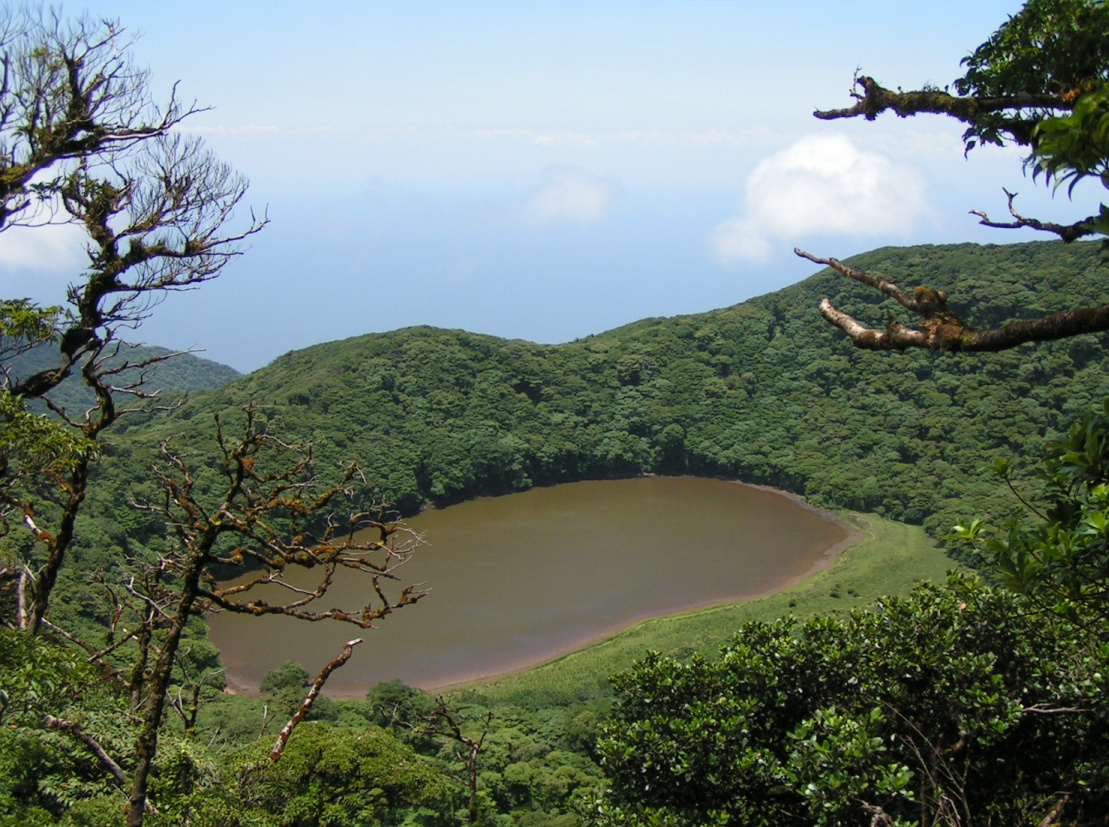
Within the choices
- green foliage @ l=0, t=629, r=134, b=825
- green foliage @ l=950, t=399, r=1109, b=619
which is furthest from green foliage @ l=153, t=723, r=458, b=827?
green foliage @ l=950, t=399, r=1109, b=619

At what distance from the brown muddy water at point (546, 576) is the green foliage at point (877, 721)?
1237 centimetres

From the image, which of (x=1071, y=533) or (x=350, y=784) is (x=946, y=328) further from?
(x=350, y=784)

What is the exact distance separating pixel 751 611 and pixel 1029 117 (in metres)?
21.5

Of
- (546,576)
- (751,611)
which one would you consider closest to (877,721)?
(751,611)

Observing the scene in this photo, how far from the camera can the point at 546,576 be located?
27.7m

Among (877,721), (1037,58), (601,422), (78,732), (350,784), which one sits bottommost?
(350,784)

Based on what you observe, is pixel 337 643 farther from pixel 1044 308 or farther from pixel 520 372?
pixel 1044 308

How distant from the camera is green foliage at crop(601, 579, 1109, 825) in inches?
193

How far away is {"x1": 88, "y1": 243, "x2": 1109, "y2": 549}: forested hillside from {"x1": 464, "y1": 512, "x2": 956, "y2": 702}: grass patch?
7.95 ft

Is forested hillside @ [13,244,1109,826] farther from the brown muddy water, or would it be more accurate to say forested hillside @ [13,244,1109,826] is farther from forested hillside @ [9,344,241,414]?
forested hillside @ [9,344,241,414]

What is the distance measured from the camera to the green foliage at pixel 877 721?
193 inches

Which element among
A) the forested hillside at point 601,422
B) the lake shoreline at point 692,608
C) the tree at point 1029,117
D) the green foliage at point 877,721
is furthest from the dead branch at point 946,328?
the lake shoreline at point 692,608

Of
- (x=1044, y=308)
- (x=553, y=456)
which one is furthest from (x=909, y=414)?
(x=553, y=456)

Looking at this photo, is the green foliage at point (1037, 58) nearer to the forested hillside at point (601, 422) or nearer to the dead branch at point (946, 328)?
the dead branch at point (946, 328)
